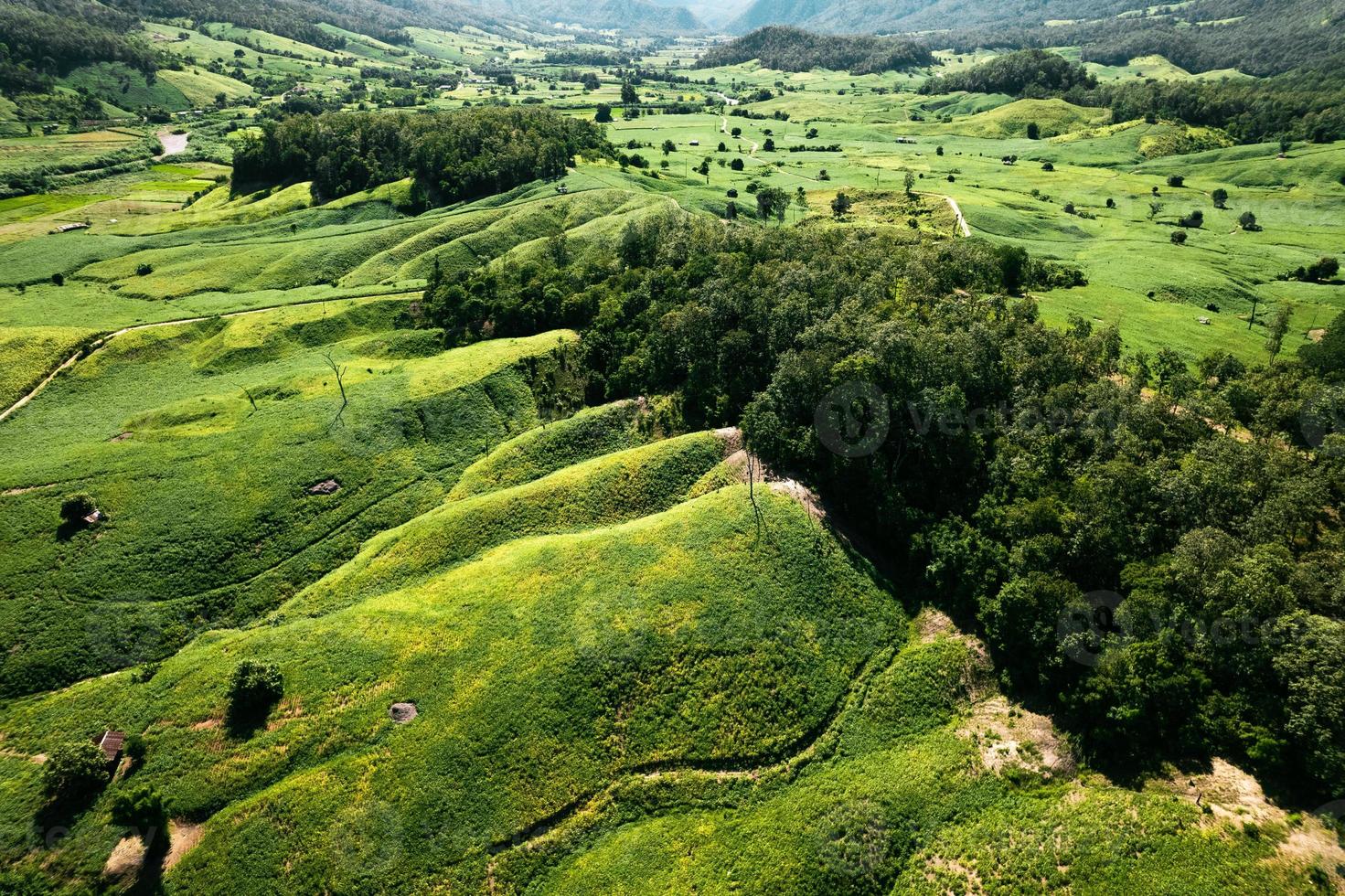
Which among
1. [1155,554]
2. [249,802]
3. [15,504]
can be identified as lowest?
[249,802]

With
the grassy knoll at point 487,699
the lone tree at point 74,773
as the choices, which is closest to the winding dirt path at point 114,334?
the grassy knoll at point 487,699

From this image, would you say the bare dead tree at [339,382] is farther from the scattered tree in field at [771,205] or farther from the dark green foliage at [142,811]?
the scattered tree in field at [771,205]

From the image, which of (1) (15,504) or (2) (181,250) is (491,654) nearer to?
(1) (15,504)

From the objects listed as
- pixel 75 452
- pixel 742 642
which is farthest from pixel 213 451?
pixel 742 642

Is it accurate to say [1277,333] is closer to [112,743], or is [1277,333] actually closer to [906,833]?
[906,833]

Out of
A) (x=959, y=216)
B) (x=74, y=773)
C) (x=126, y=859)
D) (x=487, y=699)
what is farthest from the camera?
(x=959, y=216)

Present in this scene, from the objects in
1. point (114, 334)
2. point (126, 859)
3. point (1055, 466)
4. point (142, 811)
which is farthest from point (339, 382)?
point (1055, 466)
